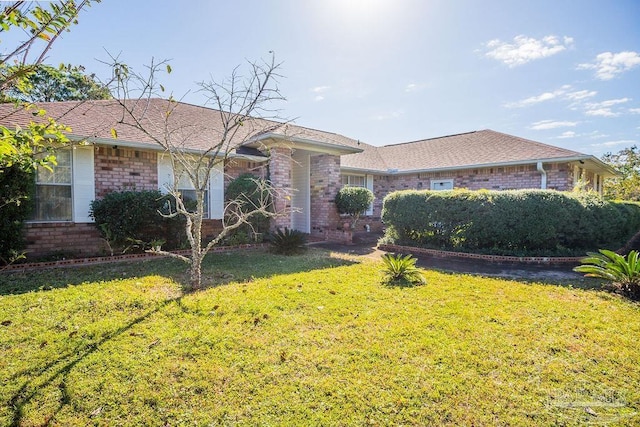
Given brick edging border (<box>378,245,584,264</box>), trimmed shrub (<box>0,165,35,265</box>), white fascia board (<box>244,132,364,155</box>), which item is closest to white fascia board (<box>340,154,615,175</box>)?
white fascia board (<box>244,132,364,155</box>)

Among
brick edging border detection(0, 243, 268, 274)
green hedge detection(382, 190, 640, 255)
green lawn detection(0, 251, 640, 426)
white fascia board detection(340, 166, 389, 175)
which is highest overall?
white fascia board detection(340, 166, 389, 175)

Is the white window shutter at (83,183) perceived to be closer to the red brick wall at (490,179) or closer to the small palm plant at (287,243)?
the small palm plant at (287,243)

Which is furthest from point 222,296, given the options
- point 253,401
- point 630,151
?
point 630,151

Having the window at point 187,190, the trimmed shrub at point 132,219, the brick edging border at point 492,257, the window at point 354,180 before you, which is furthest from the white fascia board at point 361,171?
the trimmed shrub at point 132,219

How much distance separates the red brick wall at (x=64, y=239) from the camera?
7138 millimetres

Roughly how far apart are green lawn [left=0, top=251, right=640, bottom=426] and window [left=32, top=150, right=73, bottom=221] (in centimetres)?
273

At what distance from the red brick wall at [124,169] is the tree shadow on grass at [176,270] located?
2189mm

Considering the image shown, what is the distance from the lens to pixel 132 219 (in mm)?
7488

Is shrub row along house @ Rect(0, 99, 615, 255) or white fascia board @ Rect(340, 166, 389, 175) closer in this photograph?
shrub row along house @ Rect(0, 99, 615, 255)

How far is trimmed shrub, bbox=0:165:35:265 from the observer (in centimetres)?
628

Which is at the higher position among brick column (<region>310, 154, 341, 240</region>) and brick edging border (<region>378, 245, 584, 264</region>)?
brick column (<region>310, 154, 341, 240</region>)

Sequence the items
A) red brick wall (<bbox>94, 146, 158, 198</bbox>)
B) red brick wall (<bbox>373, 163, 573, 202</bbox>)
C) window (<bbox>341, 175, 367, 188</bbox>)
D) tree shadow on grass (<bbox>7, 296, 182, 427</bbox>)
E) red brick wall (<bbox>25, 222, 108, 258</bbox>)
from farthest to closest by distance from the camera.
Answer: window (<bbox>341, 175, 367, 188</bbox>) → red brick wall (<bbox>373, 163, 573, 202</bbox>) → red brick wall (<bbox>94, 146, 158, 198</bbox>) → red brick wall (<bbox>25, 222, 108, 258</bbox>) → tree shadow on grass (<bbox>7, 296, 182, 427</bbox>)

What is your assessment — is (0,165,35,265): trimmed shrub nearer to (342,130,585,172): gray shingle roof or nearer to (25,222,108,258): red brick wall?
(25,222,108,258): red brick wall

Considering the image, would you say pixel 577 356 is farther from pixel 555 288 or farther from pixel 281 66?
pixel 281 66
